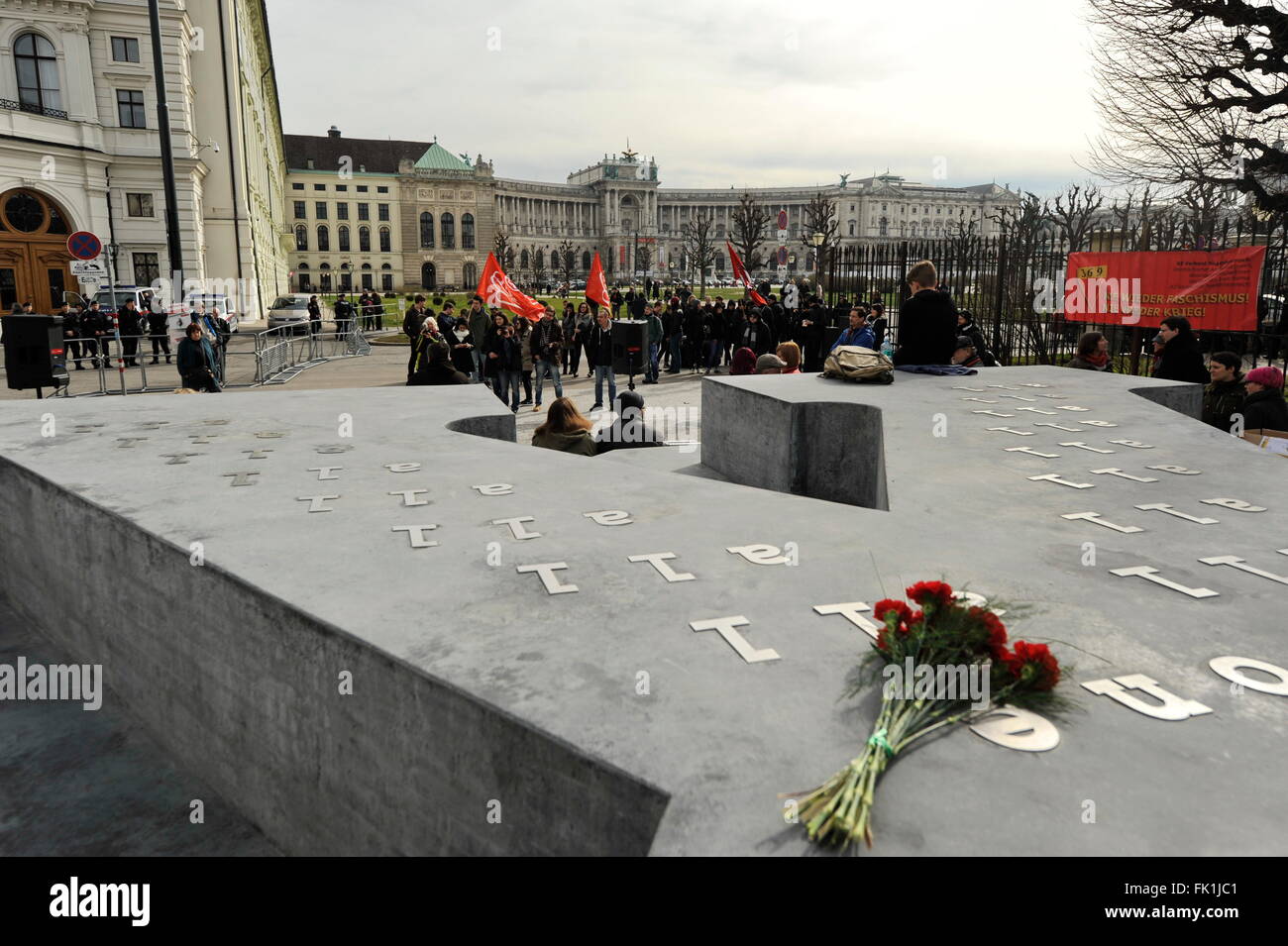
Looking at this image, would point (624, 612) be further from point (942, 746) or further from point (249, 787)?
point (249, 787)

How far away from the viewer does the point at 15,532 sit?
22.1 feet

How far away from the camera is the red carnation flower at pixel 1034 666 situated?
296 centimetres

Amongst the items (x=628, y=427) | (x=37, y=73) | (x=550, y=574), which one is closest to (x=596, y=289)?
(x=628, y=427)

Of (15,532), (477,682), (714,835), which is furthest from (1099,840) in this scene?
(15,532)

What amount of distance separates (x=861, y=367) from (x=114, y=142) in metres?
33.9

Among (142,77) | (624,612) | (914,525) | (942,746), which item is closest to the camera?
(942,746)

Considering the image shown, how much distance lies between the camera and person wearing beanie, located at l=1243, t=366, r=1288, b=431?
852 centimetres

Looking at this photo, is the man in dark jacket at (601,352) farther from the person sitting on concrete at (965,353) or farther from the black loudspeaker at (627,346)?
the person sitting on concrete at (965,353)

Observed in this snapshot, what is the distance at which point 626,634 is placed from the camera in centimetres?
359

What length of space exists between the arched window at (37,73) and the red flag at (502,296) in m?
25.0

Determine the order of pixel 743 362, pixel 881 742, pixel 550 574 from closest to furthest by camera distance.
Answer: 1. pixel 881 742
2. pixel 550 574
3. pixel 743 362

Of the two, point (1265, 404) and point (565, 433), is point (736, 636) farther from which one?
point (1265, 404)

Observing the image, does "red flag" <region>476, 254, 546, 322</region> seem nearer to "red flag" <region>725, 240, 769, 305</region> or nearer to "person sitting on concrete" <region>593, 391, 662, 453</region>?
"person sitting on concrete" <region>593, 391, 662, 453</region>
